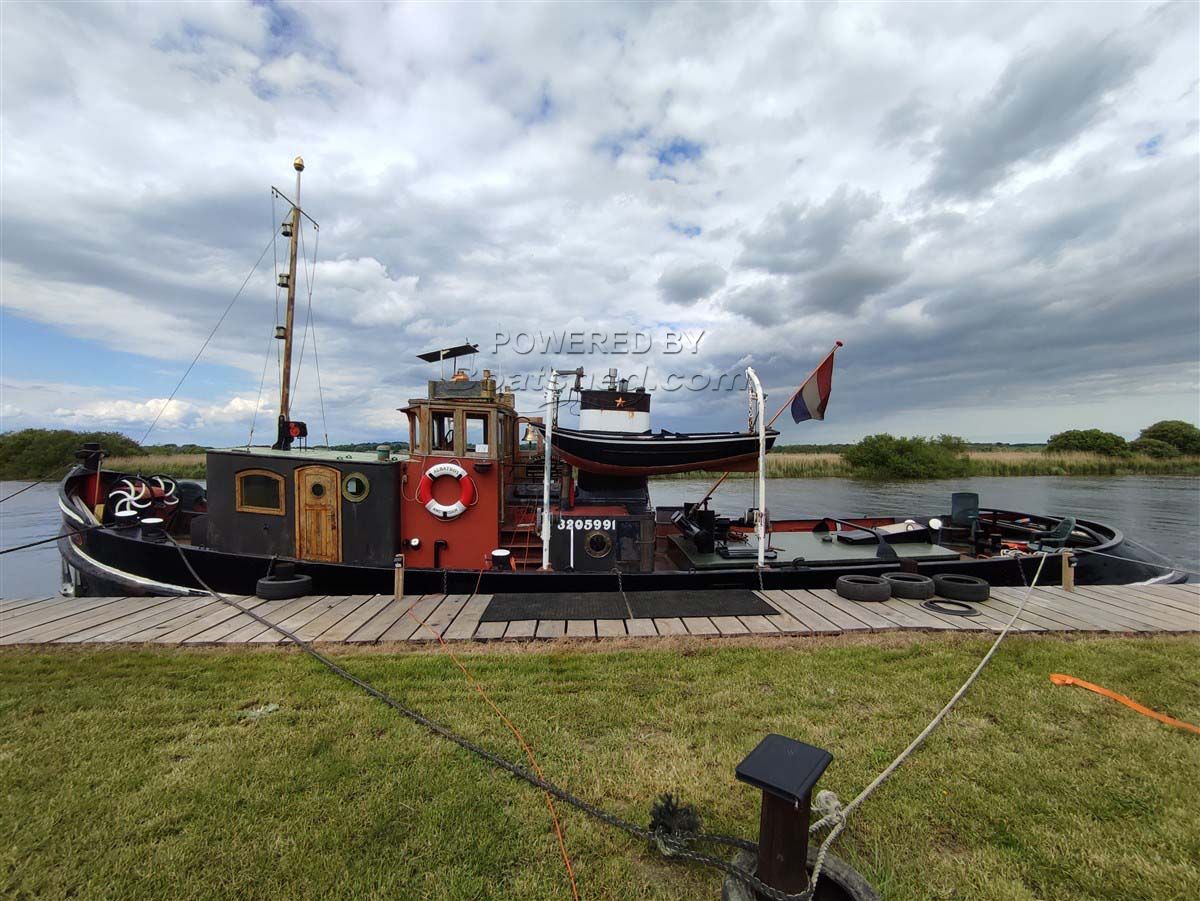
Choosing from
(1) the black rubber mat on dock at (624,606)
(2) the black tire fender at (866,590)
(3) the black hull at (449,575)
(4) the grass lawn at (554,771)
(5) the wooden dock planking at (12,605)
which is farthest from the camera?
(3) the black hull at (449,575)

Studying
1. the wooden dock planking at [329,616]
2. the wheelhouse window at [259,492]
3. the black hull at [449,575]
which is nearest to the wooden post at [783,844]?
the wooden dock planking at [329,616]

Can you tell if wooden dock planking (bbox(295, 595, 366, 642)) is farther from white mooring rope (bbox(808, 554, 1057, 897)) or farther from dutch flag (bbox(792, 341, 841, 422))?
dutch flag (bbox(792, 341, 841, 422))

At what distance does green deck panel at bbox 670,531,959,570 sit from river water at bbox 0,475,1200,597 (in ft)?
33.0

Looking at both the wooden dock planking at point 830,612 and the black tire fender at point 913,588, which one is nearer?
the wooden dock planking at point 830,612

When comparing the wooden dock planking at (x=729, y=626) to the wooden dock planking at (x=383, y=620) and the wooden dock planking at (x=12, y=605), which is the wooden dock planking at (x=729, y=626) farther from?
the wooden dock planking at (x=12, y=605)

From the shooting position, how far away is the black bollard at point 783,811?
1773 mm

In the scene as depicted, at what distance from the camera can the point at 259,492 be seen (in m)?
7.36

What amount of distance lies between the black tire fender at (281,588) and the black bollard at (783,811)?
617cm

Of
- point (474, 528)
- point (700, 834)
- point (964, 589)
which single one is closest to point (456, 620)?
point (474, 528)

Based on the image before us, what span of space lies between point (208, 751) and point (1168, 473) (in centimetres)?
5856

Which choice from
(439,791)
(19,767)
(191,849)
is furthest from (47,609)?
(439,791)

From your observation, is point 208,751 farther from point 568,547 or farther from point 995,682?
point 995,682

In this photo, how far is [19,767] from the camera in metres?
2.88

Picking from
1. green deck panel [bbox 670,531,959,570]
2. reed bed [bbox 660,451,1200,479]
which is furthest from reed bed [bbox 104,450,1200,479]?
green deck panel [bbox 670,531,959,570]
